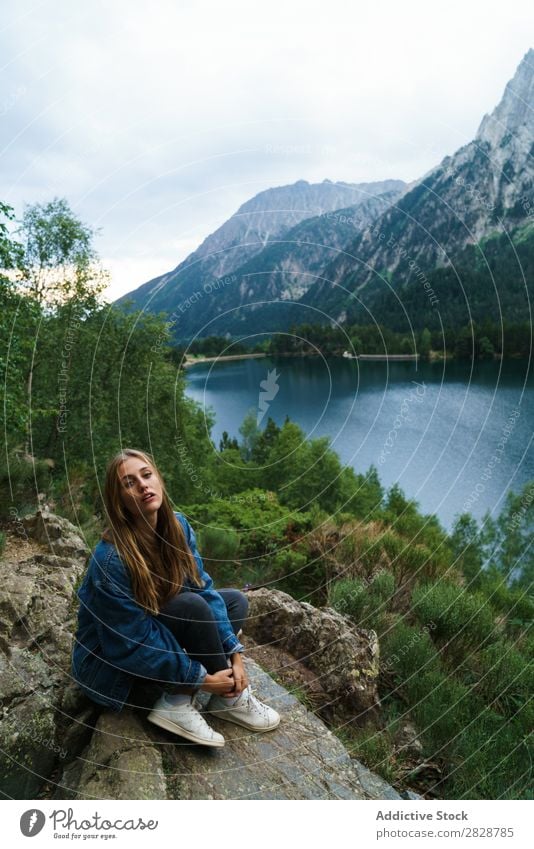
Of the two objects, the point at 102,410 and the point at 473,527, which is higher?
the point at 102,410

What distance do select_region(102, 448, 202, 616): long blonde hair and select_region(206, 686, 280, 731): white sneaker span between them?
29.3 inches

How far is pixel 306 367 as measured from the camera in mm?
20094

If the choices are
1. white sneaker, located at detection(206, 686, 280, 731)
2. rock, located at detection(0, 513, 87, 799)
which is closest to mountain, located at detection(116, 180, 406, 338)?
rock, located at detection(0, 513, 87, 799)

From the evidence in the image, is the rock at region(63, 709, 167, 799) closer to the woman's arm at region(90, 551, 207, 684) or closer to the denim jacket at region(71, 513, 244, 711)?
the denim jacket at region(71, 513, 244, 711)

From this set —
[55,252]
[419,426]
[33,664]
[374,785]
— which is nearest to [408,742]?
[374,785]

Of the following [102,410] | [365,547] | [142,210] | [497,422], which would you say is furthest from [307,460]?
[142,210]

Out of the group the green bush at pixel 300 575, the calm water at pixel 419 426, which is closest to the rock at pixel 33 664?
the green bush at pixel 300 575

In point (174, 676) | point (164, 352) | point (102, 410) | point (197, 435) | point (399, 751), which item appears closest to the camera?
point (174, 676)

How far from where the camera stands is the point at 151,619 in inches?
111

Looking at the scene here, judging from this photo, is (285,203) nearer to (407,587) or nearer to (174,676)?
(407,587)

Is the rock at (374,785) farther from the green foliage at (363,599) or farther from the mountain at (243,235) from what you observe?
the mountain at (243,235)

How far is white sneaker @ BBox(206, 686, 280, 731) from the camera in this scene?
3193mm

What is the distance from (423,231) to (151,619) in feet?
102

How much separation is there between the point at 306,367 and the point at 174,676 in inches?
698
